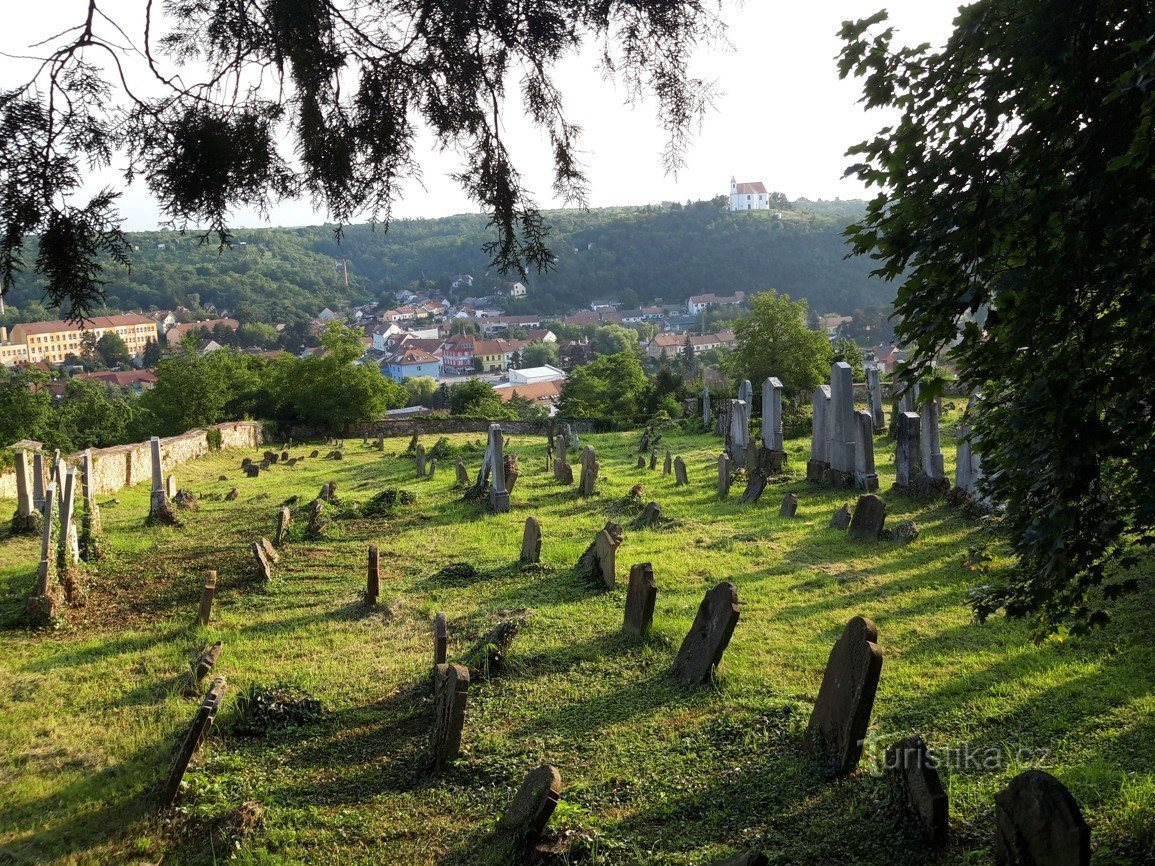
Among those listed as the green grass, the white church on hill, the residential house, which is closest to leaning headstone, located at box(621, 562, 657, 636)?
the green grass

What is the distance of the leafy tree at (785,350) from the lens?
30.8 m

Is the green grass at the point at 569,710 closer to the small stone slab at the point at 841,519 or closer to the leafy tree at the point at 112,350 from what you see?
the small stone slab at the point at 841,519

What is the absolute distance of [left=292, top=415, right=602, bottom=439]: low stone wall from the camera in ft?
113

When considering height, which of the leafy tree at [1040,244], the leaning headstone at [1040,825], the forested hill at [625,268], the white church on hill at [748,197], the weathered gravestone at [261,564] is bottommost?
the weathered gravestone at [261,564]

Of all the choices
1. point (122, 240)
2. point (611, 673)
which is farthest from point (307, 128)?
point (611, 673)

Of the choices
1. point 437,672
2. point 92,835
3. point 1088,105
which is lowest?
point 92,835

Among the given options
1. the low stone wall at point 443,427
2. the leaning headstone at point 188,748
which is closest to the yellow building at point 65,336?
the low stone wall at point 443,427

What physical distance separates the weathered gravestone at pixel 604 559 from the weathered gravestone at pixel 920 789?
550 centimetres

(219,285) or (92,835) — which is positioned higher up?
(219,285)

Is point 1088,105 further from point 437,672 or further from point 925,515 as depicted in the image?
point 925,515

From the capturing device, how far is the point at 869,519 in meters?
11.5

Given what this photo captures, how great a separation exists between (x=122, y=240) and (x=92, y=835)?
3.77 metres

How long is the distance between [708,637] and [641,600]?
122cm

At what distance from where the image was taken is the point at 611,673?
7.32 m
